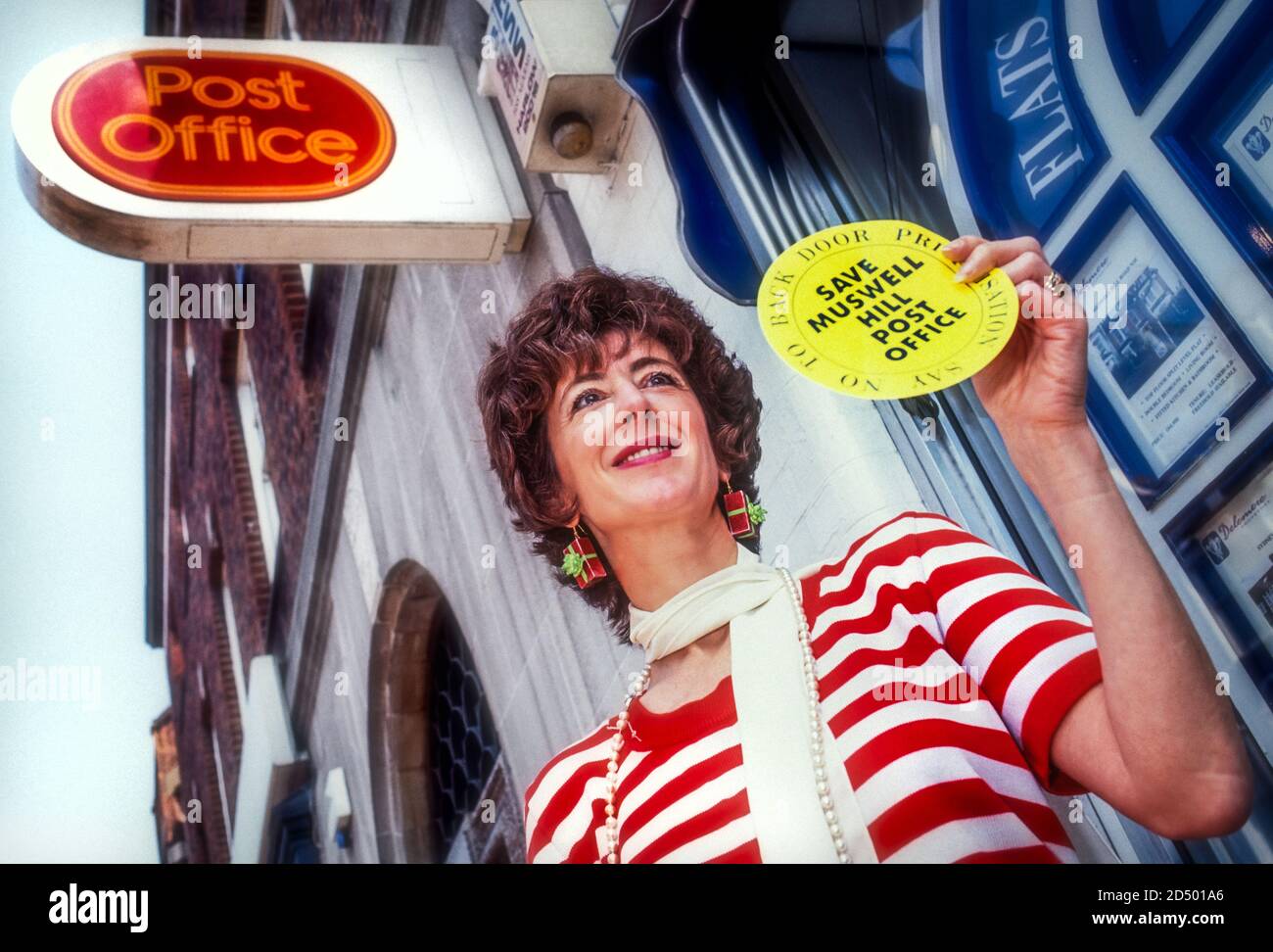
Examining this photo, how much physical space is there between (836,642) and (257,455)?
516 cm

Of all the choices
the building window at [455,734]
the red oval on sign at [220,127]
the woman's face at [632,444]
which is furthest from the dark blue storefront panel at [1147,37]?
the building window at [455,734]

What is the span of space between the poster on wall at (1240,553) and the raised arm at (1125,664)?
0.15m

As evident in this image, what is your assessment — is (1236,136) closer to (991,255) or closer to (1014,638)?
(991,255)

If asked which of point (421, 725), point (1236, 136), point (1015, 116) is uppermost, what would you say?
point (421, 725)

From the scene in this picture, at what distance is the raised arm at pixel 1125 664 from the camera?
2.34 m

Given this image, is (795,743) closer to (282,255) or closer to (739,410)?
(739,410)

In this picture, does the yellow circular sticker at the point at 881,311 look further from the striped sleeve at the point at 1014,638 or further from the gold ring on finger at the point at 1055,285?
the striped sleeve at the point at 1014,638

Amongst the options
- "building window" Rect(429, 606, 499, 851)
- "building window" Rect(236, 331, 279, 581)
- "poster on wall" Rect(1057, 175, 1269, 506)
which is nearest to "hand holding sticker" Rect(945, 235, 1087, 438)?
"poster on wall" Rect(1057, 175, 1269, 506)

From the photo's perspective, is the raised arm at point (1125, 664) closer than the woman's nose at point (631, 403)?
Yes

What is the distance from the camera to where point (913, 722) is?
2.62 m

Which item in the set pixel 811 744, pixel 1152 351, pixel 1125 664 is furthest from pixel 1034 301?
pixel 811 744

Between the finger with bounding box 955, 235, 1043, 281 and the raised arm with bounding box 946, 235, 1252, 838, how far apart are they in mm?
199

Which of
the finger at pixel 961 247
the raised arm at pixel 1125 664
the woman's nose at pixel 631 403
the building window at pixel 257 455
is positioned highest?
the building window at pixel 257 455

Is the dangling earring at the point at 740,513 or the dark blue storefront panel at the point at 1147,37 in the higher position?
the dark blue storefront panel at the point at 1147,37
